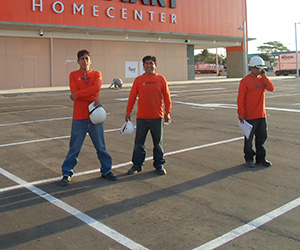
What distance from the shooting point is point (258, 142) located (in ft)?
20.6

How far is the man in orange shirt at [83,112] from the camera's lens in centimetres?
530

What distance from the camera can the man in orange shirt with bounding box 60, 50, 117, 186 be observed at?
5305 mm

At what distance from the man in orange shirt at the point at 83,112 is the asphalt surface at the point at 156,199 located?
23 centimetres

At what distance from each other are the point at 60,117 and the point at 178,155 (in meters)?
6.38

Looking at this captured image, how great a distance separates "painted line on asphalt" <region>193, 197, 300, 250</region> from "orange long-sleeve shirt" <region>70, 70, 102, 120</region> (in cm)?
273

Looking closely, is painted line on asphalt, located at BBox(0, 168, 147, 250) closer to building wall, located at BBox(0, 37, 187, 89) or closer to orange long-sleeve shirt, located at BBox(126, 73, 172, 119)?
orange long-sleeve shirt, located at BBox(126, 73, 172, 119)

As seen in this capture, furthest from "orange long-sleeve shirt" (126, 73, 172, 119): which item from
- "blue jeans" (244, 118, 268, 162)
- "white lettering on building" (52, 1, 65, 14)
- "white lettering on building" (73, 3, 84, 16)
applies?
"white lettering on building" (73, 3, 84, 16)

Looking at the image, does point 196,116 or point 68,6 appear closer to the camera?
point 196,116

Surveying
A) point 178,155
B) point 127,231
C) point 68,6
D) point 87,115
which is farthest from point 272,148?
point 68,6

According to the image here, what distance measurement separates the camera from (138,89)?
5875 millimetres

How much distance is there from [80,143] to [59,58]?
1074 inches

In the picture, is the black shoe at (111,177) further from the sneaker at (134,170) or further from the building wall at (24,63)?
the building wall at (24,63)

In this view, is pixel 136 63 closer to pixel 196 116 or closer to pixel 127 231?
pixel 196 116

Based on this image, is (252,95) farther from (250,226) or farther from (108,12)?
(108,12)
